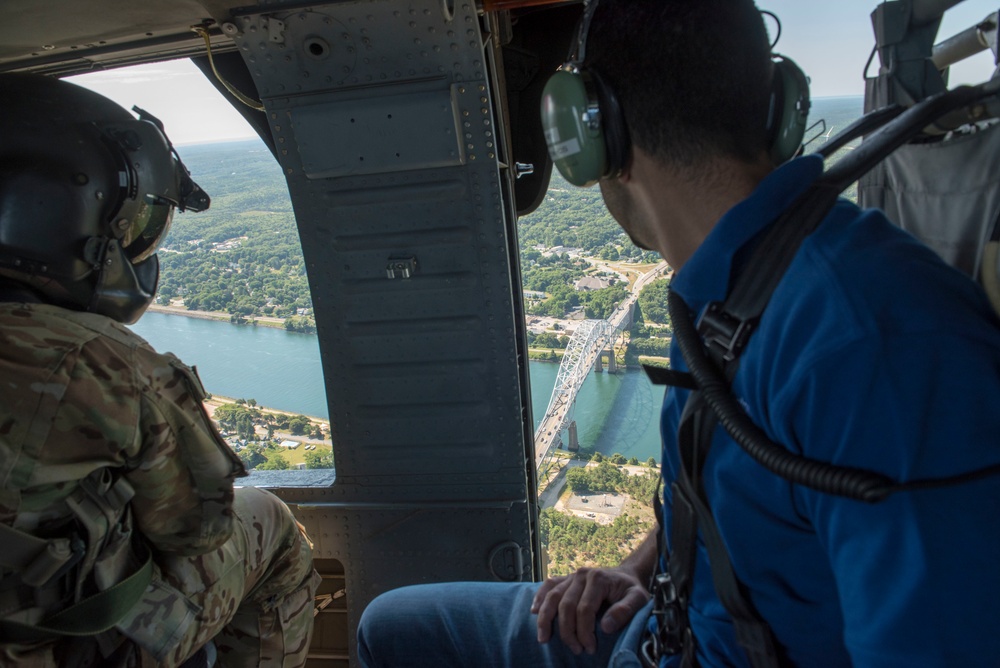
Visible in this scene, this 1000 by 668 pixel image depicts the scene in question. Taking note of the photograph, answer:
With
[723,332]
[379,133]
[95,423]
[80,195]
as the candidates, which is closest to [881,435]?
[723,332]

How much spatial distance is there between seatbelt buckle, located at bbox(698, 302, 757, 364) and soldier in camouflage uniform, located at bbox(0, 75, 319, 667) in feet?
4.30

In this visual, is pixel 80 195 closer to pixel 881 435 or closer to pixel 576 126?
pixel 576 126

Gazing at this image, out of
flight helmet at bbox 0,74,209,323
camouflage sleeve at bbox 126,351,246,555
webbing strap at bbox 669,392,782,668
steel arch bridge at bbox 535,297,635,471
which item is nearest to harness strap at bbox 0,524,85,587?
camouflage sleeve at bbox 126,351,246,555

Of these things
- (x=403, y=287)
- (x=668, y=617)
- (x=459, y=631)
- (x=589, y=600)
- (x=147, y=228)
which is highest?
(x=147, y=228)

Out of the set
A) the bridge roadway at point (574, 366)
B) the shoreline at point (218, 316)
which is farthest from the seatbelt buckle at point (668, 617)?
Answer: the shoreline at point (218, 316)

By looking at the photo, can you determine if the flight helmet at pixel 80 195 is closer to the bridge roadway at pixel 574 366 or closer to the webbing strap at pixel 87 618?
the webbing strap at pixel 87 618

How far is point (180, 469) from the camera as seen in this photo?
6.24 feet

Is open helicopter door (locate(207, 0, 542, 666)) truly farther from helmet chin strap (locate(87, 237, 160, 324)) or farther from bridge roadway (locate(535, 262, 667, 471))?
helmet chin strap (locate(87, 237, 160, 324))

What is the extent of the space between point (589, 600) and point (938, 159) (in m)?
1.20

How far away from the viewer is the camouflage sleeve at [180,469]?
1.79 m

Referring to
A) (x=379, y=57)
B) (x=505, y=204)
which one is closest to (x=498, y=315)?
(x=505, y=204)

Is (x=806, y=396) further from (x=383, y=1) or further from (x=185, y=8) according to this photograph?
(x=185, y=8)

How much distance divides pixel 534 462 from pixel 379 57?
1.88 metres

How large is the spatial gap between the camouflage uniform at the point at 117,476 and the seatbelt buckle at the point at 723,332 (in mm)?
→ 1309
